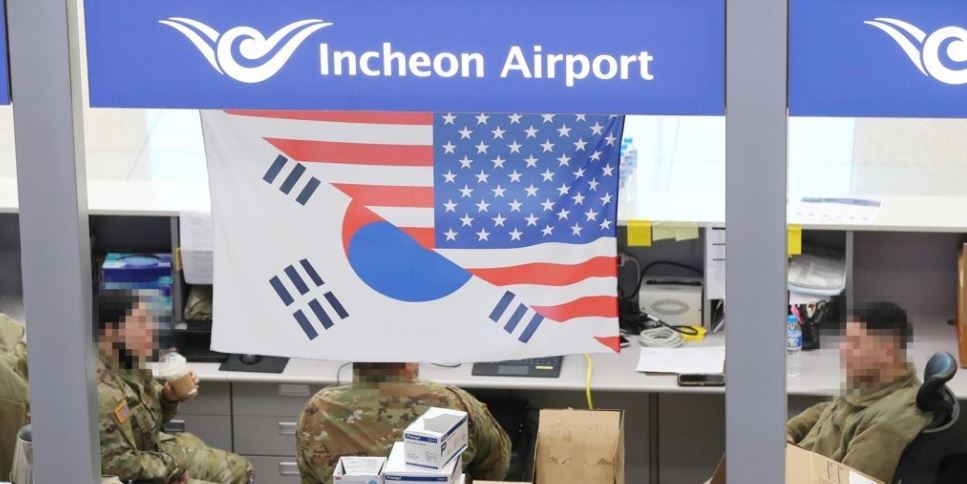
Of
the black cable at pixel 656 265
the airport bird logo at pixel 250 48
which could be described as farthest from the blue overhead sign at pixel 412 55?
the black cable at pixel 656 265

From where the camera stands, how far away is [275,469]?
530cm

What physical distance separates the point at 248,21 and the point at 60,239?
1.91 feet

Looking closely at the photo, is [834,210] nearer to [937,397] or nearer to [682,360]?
[682,360]

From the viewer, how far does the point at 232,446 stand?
17.3 feet

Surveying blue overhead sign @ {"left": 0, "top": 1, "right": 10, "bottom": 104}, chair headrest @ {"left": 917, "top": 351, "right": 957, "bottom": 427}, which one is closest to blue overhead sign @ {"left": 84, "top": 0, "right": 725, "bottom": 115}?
blue overhead sign @ {"left": 0, "top": 1, "right": 10, "bottom": 104}

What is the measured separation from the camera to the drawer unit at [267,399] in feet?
17.1

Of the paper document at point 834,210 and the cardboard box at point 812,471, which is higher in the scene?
the paper document at point 834,210

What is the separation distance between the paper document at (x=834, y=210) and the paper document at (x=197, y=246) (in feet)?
7.28

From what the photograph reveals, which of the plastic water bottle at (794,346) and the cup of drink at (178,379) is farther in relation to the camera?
the plastic water bottle at (794,346)

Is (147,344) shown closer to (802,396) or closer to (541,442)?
(541,442)

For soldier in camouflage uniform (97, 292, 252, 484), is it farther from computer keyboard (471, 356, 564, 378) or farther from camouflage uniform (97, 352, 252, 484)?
computer keyboard (471, 356, 564, 378)

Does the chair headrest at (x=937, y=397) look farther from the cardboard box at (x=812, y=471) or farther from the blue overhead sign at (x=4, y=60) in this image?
the blue overhead sign at (x=4, y=60)

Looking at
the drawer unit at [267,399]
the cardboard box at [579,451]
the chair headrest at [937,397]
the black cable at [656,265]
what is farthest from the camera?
the black cable at [656,265]

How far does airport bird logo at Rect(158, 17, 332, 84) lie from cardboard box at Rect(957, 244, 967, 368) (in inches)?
123
